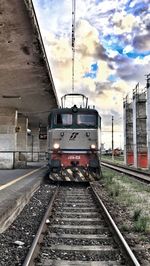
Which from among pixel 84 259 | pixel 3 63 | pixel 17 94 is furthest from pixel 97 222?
pixel 17 94

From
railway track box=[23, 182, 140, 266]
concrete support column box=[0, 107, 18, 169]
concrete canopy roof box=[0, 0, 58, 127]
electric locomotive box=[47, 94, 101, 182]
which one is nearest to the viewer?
railway track box=[23, 182, 140, 266]

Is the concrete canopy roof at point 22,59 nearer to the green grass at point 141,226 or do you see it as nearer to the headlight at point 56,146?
the headlight at point 56,146

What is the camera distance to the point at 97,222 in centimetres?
876

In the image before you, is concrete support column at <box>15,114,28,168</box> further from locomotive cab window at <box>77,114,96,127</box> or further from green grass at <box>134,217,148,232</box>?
green grass at <box>134,217,148,232</box>

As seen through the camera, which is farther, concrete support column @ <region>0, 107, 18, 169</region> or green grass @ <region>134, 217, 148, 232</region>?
concrete support column @ <region>0, 107, 18, 169</region>

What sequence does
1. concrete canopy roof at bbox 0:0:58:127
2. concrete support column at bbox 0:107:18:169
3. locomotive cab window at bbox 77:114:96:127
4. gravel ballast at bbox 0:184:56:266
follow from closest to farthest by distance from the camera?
gravel ballast at bbox 0:184:56:266
concrete canopy roof at bbox 0:0:58:127
locomotive cab window at bbox 77:114:96:127
concrete support column at bbox 0:107:18:169

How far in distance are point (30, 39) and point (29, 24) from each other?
4.54 ft

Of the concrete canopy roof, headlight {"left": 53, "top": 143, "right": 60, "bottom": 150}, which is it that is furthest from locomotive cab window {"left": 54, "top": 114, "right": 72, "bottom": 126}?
the concrete canopy roof

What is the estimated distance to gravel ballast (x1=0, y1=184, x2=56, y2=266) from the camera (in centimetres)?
584

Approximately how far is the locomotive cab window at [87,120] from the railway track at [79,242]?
23.4 feet

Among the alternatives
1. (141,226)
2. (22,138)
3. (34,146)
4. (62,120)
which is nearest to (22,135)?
(22,138)

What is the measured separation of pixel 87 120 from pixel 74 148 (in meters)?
1.35

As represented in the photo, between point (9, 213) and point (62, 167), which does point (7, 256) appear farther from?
point (62, 167)

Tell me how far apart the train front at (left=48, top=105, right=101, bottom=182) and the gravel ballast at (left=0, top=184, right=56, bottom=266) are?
490 centimetres
